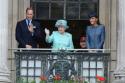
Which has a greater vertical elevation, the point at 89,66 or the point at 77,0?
the point at 77,0

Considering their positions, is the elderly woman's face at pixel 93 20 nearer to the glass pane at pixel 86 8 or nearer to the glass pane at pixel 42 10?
the glass pane at pixel 86 8

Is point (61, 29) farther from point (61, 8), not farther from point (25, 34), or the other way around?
point (61, 8)

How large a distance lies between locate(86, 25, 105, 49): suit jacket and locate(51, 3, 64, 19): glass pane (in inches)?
104

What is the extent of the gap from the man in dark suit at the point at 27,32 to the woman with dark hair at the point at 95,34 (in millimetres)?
1404

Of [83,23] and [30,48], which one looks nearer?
[30,48]

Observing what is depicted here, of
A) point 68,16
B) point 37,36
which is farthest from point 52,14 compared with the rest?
point 37,36

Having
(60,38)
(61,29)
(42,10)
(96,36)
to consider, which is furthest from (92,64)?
(42,10)

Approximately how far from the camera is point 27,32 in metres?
27.0

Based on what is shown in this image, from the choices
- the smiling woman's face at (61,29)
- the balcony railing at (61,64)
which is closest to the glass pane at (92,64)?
the balcony railing at (61,64)

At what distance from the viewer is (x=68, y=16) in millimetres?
29891

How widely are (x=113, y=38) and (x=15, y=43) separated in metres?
2.87

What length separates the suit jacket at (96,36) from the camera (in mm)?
27188

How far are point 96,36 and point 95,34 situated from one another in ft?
0.20

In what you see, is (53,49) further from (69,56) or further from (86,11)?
(86,11)
